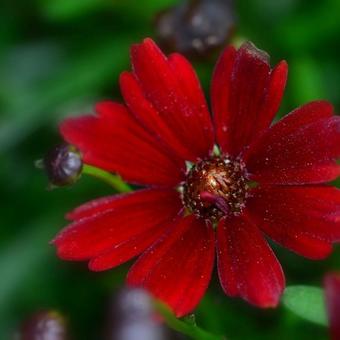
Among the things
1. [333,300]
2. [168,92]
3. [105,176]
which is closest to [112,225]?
[105,176]

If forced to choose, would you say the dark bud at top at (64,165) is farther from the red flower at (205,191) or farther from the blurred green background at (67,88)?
the blurred green background at (67,88)

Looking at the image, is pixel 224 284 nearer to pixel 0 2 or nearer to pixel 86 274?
pixel 86 274

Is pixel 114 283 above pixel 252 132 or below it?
below

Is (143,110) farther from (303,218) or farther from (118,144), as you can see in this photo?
(303,218)

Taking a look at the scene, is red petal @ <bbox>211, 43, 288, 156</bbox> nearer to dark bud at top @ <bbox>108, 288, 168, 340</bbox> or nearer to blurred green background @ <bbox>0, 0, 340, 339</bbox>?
dark bud at top @ <bbox>108, 288, 168, 340</bbox>

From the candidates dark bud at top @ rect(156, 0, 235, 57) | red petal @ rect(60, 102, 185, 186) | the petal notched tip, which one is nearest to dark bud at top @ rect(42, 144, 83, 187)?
red petal @ rect(60, 102, 185, 186)

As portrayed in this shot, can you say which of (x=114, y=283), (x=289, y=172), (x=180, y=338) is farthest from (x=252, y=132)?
(x=114, y=283)

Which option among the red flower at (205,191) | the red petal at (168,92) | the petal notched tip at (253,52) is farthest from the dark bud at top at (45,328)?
the petal notched tip at (253,52)
